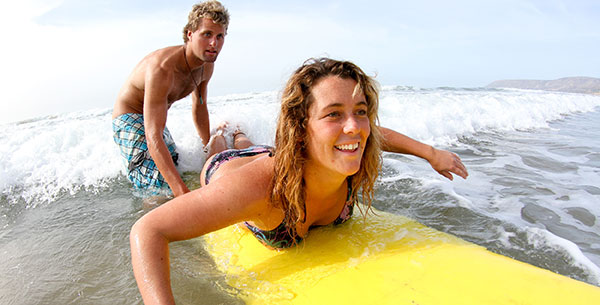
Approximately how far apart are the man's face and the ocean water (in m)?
1.45

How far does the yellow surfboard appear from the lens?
5.66 ft

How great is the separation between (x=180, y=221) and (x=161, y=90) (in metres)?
2.10

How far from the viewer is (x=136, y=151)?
3.96 m

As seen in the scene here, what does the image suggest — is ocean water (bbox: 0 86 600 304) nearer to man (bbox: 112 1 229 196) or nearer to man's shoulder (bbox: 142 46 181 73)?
man (bbox: 112 1 229 196)

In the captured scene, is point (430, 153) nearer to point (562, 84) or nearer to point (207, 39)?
point (207, 39)

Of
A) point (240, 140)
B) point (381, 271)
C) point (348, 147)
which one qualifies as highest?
point (348, 147)

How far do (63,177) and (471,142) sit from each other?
21.8 ft

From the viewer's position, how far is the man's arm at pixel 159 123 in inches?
124

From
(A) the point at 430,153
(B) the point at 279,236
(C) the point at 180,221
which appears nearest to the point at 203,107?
(B) the point at 279,236

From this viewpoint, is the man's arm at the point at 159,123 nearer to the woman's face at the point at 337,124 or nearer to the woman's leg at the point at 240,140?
the woman's leg at the point at 240,140

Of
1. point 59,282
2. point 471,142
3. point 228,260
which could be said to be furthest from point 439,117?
point 59,282

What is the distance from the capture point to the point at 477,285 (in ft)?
5.85

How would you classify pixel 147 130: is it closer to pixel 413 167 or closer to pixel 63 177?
pixel 63 177

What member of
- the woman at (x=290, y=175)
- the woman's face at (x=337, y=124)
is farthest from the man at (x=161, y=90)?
the woman's face at (x=337, y=124)
